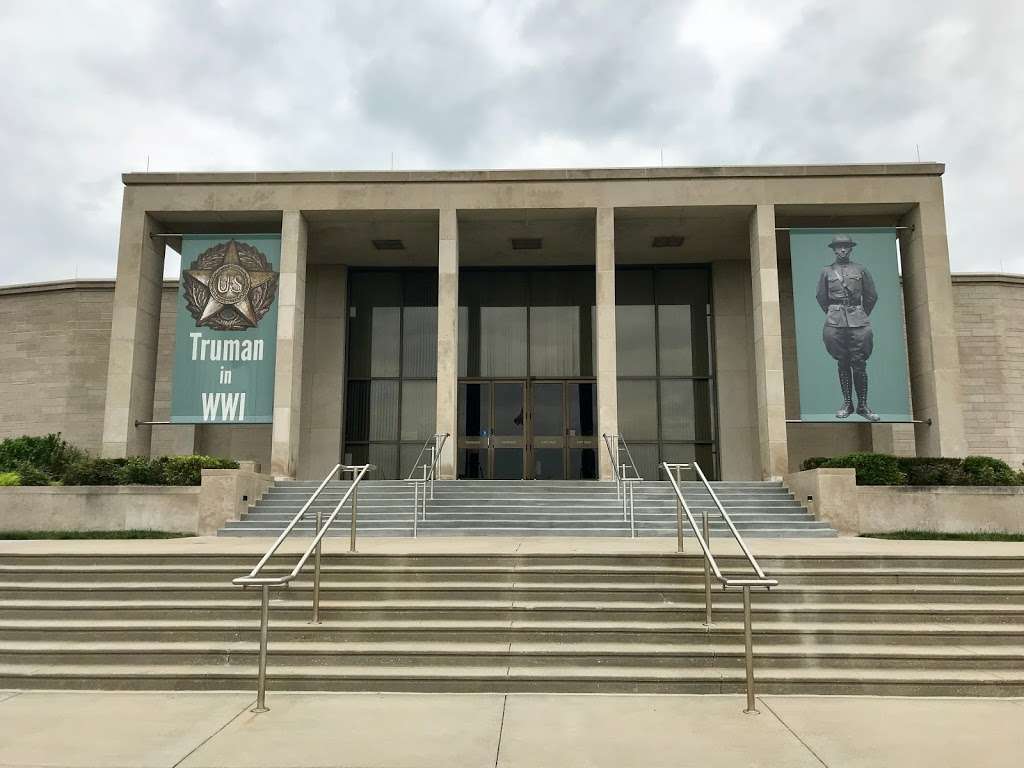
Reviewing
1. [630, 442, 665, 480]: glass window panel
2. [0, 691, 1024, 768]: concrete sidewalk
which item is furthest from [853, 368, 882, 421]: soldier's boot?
[0, 691, 1024, 768]: concrete sidewalk

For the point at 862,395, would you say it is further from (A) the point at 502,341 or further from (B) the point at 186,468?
(B) the point at 186,468

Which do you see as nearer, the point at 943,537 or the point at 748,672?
the point at 748,672

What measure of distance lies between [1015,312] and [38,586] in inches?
949

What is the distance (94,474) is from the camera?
1481 cm

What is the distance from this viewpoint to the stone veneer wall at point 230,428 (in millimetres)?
21641

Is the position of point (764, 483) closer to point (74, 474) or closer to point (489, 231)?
point (489, 231)

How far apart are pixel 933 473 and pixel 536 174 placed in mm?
10797

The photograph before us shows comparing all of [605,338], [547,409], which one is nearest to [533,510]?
[605,338]

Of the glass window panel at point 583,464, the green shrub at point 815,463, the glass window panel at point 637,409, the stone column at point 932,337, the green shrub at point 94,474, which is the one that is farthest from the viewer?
the glass window panel at point 637,409

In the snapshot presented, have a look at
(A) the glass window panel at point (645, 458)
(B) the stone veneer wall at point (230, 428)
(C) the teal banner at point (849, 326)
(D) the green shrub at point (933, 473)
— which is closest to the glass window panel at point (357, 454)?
(B) the stone veneer wall at point (230, 428)

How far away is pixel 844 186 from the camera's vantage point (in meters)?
18.5

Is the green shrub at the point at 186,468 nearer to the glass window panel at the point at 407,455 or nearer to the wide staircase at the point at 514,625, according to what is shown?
the wide staircase at the point at 514,625

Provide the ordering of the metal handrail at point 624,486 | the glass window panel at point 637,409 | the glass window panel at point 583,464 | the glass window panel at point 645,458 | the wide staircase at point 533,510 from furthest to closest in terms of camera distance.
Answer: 1. the glass window panel at point 637,409
2. the glass window panel at point 583,464
3. the glass window panel at point 645,458
4. the wide staircase at point 533,510
5. the metal handrail at point 624,486

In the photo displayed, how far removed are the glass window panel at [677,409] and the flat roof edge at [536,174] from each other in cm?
605
